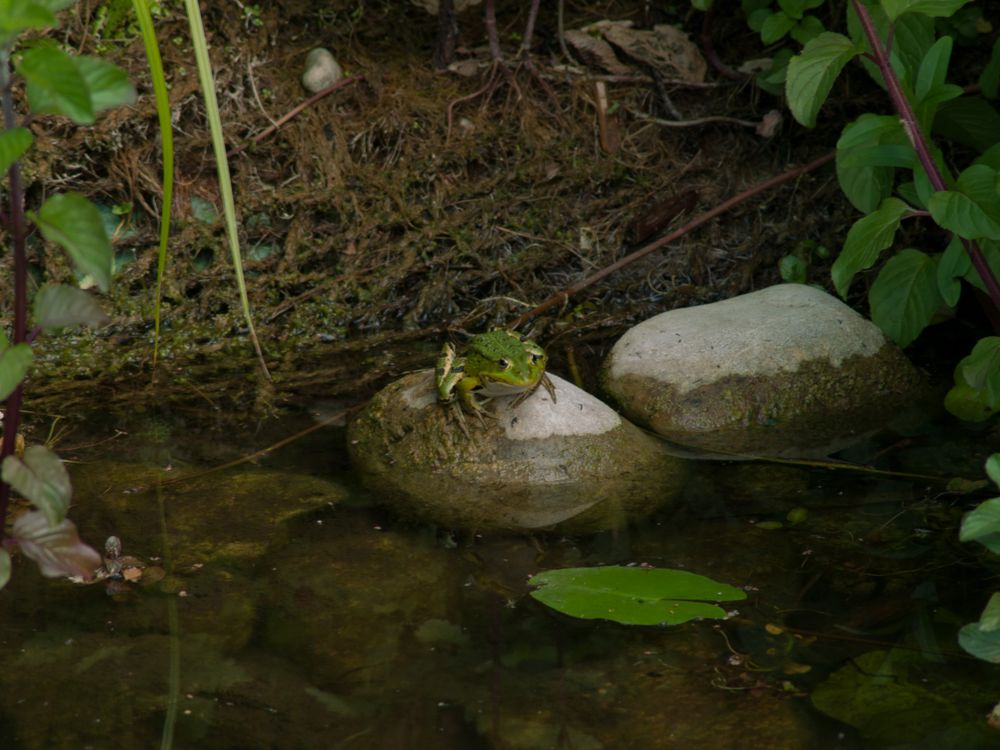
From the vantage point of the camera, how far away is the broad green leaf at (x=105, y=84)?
1974 millimetres

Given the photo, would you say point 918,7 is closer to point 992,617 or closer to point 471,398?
point 992,617

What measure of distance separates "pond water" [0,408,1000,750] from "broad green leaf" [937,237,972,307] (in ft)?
2.02

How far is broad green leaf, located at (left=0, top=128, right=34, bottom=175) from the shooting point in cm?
189

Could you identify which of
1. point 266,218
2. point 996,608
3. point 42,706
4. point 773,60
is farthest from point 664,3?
point 42,706

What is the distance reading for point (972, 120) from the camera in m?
4.15

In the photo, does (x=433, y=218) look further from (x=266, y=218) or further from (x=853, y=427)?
(x=853, y=427)

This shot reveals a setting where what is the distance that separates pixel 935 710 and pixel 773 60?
3220mm

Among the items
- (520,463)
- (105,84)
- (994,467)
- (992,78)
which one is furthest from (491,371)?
(992,78)

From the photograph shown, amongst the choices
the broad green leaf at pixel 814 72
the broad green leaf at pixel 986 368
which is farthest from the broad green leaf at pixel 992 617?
the broad green leaf at pixel 814 72

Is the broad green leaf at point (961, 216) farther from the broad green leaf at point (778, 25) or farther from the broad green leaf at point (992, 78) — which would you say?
the broad green leaf at point (778, 25)

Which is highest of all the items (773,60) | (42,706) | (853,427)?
(773,60)

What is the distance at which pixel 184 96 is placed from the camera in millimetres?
5219

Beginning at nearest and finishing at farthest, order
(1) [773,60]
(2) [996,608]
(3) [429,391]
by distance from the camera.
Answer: (2) [996,608] → (3) [429,391] → (1) [773,60]

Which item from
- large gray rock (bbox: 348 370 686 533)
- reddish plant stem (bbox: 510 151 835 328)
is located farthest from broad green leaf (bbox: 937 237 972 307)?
reddish plant stem (bbox: 510 151 835 328)
